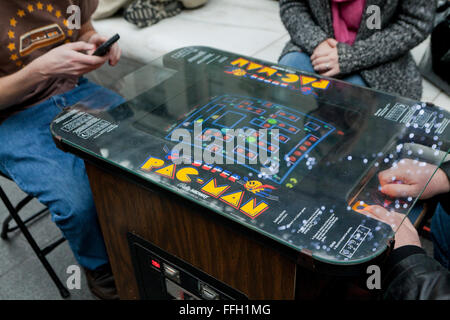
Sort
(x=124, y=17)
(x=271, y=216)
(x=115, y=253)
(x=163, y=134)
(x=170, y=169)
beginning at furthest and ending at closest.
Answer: (x=124, y=17), (x=115, y=253), (x=163, y=134), (x=170, y=169), (x=271, y=216)

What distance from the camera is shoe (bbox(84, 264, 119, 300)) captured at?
1323 millimetres

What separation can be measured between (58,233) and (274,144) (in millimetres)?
1186

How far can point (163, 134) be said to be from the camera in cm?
88

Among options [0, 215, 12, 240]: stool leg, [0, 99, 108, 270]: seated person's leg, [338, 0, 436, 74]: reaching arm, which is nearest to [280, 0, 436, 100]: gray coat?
[338, 0, 436, 74]: reaching arm

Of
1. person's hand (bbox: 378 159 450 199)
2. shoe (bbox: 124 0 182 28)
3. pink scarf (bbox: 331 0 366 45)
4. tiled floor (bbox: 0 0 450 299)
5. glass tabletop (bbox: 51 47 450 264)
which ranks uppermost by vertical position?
pink scarf (bbox: 331 0 366 45)

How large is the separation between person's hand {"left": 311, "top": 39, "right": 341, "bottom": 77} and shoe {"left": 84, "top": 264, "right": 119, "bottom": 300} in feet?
3.11

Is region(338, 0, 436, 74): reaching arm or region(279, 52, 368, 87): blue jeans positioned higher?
region(338, 0, 436, 74): reaching arm

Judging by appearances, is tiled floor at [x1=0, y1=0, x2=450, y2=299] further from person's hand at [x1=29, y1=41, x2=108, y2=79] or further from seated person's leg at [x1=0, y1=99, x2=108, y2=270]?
person's hand at [x1=29, y1=41, x2=108, y2=79]

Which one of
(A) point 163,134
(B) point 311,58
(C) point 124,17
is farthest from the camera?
(C) point 124,17
